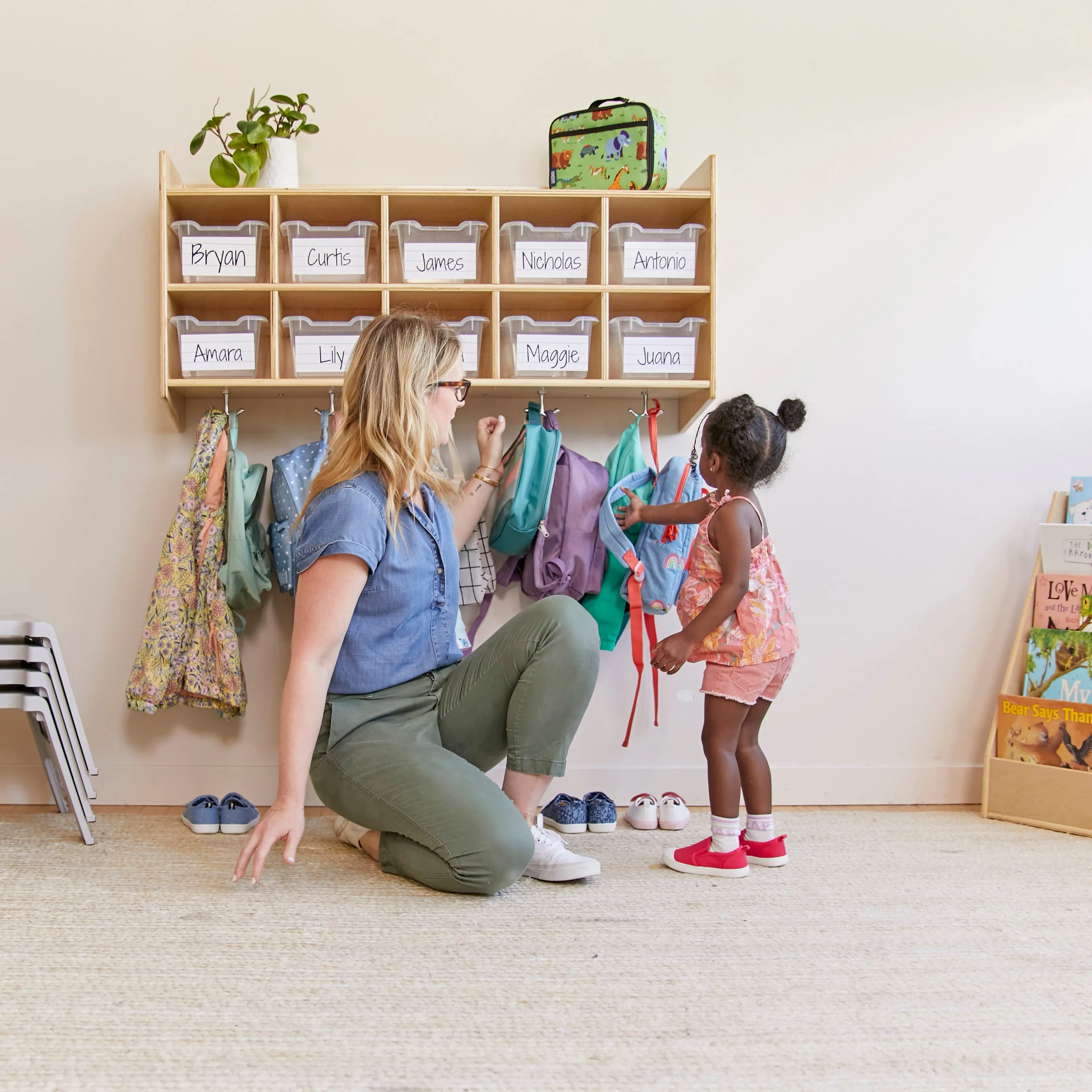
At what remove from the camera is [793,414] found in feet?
6.59

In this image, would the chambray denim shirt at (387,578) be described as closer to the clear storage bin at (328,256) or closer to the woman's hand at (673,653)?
the woman's hand at (673,653)

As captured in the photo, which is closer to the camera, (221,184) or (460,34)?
(221,184)

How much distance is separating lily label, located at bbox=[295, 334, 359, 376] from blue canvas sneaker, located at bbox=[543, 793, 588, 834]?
3.64 ft

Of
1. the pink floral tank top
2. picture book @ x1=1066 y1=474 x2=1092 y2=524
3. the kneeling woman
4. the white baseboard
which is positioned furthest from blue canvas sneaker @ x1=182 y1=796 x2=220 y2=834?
picture book @ x1=1066 y1=474 x2=1092 y2=524

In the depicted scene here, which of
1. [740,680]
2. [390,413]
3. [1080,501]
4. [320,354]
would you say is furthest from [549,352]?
[1080,501]

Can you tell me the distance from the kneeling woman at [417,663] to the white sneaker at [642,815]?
16.5 inches

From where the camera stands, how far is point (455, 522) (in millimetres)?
2168

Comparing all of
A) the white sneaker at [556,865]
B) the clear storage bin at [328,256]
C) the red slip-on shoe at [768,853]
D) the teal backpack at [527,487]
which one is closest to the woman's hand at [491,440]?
the teal backpack at [527,487]

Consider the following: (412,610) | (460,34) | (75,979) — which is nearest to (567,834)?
(412,610)

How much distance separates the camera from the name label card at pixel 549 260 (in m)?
2.22

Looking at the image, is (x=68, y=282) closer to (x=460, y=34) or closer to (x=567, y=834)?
(x=460, y=34)

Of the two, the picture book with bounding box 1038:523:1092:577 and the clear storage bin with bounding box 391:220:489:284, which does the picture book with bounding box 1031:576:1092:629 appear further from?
the clear storage bin with bounding box 391:220:489:284

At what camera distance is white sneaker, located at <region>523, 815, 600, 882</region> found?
1675 millimetres

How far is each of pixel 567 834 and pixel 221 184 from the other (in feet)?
5.56
